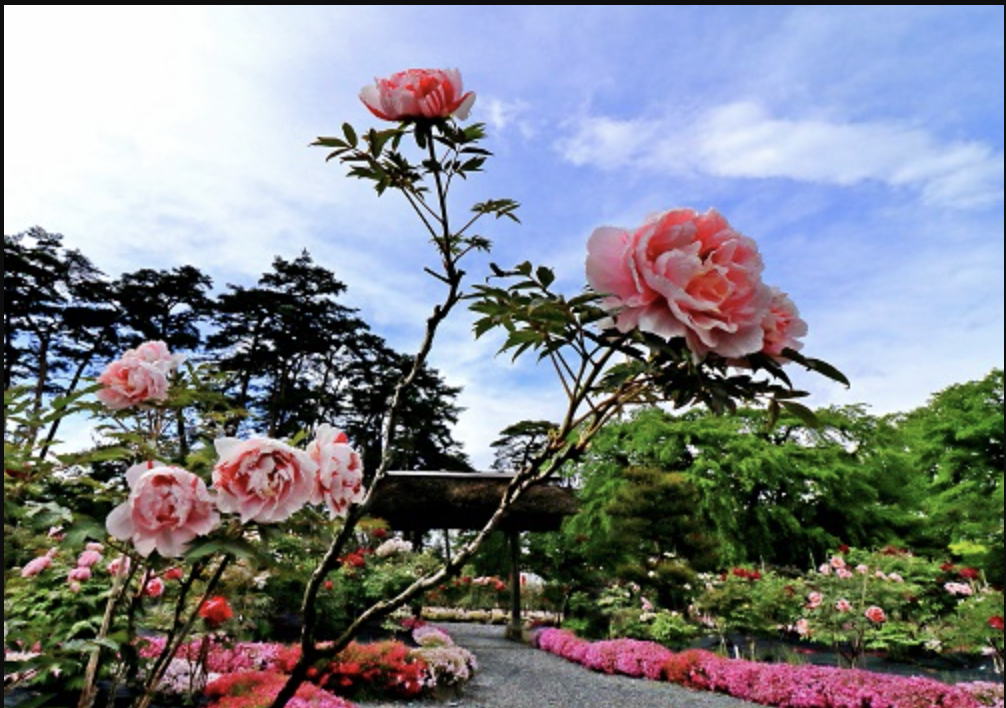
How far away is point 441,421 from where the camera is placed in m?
21.8

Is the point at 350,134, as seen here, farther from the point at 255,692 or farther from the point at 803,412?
the point at 255,692

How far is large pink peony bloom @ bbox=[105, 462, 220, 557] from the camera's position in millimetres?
1096

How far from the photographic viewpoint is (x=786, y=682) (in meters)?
6.92

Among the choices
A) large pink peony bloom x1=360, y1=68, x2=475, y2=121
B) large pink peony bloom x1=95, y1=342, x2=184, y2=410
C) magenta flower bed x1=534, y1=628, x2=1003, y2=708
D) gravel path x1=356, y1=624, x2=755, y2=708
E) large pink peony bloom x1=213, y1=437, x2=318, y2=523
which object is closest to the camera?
large pink peony bloom x1=213, y1=437, x2=318, y2=523

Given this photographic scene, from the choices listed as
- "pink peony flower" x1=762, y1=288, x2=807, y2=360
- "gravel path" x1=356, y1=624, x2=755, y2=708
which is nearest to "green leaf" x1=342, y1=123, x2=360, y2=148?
"pink peony flower" x1=762, y1=288, x2=807, y2=360

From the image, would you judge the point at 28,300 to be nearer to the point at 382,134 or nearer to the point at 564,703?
the point at 564,703

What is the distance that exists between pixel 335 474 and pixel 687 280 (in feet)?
2.18

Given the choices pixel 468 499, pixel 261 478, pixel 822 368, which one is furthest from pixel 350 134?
pixel 468 499

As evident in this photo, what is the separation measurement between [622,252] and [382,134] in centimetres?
61

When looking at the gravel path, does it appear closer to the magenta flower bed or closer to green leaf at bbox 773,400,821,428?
the magenta flower bed

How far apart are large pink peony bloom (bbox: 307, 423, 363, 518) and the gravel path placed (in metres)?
5.49

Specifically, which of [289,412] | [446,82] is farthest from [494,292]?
[289,412]

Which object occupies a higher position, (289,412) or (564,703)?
(289,412)

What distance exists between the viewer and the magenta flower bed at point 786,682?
6.47 m
